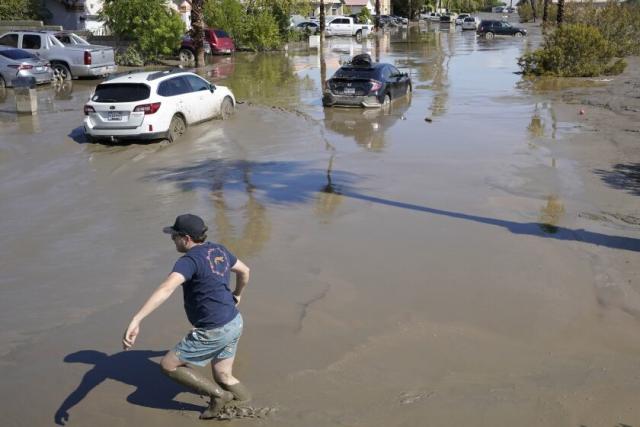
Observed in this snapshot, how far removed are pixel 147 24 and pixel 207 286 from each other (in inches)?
1234

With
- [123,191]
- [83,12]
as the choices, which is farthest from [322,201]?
[83,12]

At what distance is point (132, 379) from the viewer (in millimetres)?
5570

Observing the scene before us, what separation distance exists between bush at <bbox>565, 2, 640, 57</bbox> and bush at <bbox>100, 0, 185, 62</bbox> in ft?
70.4

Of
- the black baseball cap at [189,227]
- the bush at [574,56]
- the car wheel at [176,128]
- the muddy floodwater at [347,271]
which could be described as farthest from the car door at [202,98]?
the bush at [574,56]

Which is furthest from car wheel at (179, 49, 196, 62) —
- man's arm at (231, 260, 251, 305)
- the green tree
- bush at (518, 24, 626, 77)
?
man's arm at (231, 260, 251, 305)

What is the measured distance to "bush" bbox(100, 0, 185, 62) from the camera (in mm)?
33094

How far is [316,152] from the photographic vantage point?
14.4 meters

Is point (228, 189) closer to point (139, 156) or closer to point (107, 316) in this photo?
point (139, 156)

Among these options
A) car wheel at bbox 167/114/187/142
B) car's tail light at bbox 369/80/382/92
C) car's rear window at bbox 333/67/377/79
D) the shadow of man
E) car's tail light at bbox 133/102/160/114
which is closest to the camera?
the shadow of man

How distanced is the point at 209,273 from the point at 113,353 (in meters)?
2.01

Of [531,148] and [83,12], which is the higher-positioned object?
[83,12]

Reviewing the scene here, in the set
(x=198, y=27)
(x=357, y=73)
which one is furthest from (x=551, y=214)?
(x=198, y=27)

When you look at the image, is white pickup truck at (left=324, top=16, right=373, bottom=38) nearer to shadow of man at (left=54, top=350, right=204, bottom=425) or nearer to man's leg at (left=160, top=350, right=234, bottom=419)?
shadow of man at (left=54, top=350, right=204, bottom=425)

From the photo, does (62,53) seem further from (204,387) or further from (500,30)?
(500,30)
